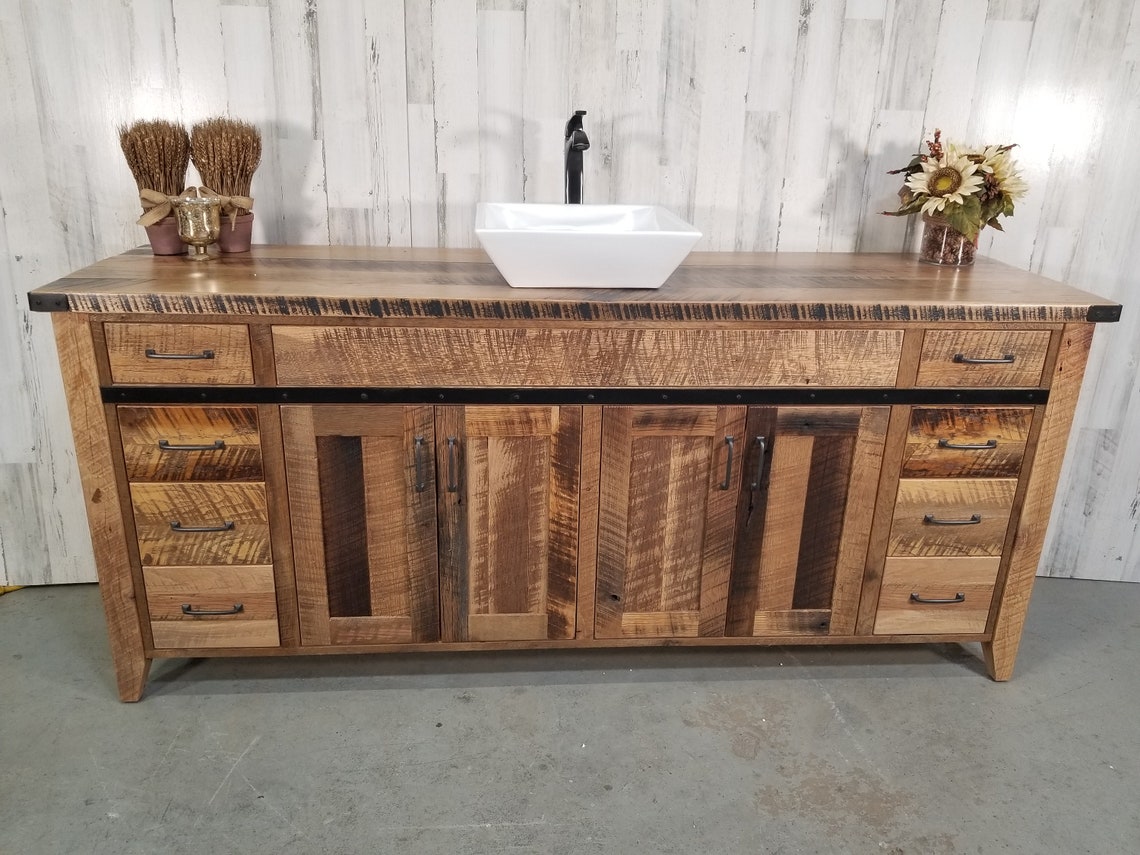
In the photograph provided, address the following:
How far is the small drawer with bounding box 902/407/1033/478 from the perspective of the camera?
1.98m

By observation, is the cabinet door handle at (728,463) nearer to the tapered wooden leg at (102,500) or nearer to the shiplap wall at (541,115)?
the shiplap wall at (541,115)

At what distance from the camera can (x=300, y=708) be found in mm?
2059

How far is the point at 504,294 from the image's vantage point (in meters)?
1.84

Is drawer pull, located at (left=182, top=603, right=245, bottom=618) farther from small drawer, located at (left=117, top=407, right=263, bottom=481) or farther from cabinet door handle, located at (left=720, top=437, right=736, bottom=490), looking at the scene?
cabinet door handle, located at (left=720, top=437, right=736, bottom=490)

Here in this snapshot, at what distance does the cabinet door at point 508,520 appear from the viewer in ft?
6.33

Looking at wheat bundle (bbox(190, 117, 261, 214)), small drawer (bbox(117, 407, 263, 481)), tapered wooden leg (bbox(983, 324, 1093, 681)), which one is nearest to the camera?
small drawer (bbox(117, 407, 263, 481))

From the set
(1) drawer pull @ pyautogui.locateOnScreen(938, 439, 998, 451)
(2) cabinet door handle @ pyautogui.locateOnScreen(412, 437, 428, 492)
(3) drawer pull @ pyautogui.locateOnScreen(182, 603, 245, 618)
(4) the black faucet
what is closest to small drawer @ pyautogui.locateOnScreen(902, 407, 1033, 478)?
(1) drawer pull @ pyautogui.locateOnScreen(938, 439, 998, 451)

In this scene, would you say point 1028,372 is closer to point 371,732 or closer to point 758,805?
→ point 758,805

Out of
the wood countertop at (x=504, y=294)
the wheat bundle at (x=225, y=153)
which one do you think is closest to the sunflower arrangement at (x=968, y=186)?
the wood countertop at (x=504, y=294)

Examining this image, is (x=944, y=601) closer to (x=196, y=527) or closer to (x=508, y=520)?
(x=508, y=520)

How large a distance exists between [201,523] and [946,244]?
1985mm

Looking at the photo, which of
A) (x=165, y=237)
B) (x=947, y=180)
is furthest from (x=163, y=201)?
(x=947, y=180)

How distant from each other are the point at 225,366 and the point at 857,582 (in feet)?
5.11

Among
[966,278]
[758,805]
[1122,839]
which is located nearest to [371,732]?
[758,805]
